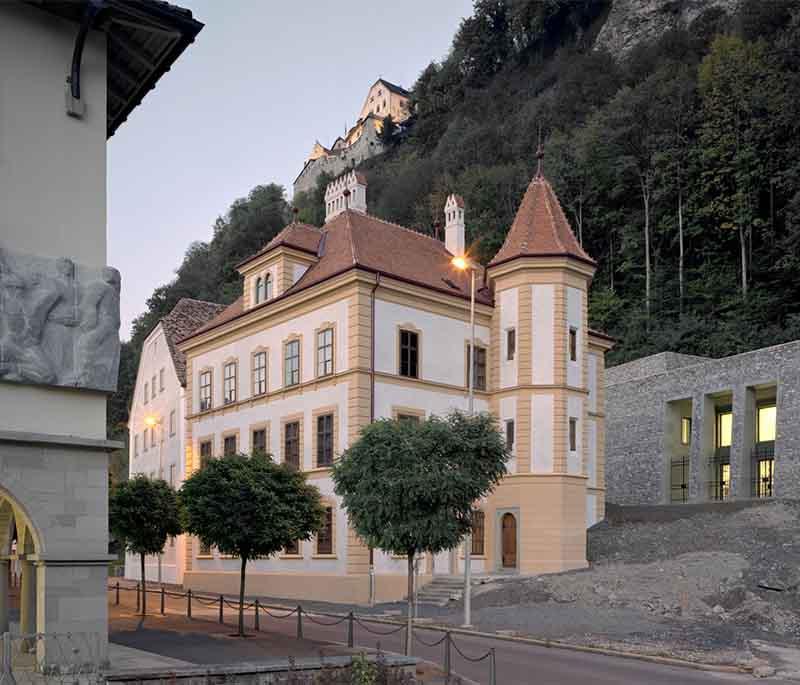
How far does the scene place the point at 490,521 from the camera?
3650 cm

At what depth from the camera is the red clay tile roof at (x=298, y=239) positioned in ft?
126

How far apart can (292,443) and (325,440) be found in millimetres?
2396

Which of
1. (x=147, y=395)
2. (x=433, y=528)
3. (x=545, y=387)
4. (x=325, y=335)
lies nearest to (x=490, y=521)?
(x=545, y=387)

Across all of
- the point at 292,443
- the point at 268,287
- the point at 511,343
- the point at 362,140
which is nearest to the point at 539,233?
the point at 511,343

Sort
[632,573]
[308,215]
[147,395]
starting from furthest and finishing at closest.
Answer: [308,215], [147,395], [632,573]

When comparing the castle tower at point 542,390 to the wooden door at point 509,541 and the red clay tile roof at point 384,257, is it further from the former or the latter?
the red clay tile roof at point 384,257

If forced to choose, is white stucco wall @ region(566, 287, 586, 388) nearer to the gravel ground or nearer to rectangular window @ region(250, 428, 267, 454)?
the gravel ground

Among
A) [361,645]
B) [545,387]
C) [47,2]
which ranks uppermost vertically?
[47,2]

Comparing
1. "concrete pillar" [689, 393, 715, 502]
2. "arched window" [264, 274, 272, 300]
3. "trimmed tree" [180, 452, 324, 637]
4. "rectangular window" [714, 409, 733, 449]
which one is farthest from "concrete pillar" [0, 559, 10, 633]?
"rectangular window" [714, 409, 733, 449]

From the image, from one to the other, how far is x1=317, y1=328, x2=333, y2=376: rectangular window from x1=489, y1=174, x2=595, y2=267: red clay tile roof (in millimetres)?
6746

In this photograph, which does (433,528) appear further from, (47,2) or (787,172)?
(787,172)

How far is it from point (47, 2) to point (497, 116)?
91771 millimetres

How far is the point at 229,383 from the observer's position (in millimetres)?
42219

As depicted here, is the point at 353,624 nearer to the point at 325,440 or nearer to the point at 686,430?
the point at 325,440
